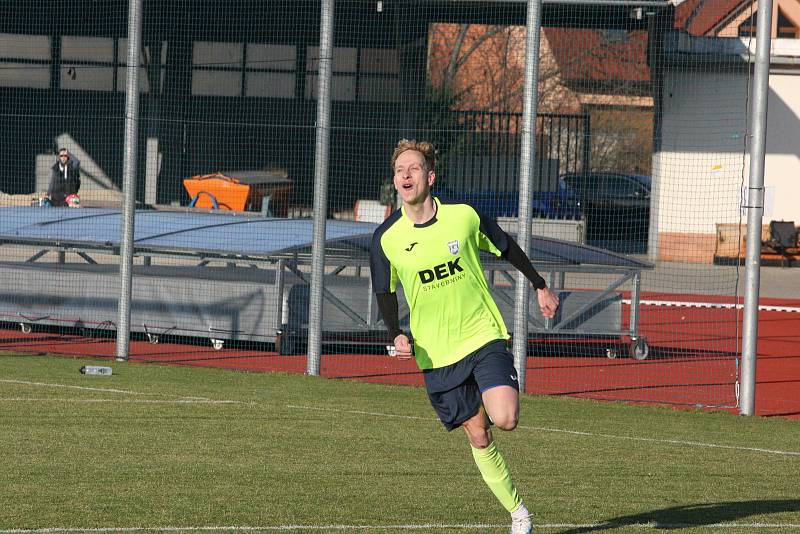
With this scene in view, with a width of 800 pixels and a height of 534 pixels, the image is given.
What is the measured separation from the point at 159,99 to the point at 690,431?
75.7 ft

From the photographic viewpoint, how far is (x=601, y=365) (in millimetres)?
15539

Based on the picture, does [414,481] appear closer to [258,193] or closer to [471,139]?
[471,139]

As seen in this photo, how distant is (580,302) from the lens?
1639cm

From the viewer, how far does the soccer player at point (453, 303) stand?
6.27 m

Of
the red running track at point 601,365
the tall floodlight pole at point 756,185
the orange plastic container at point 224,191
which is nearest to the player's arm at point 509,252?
the tall floodlight pole at point 756,185

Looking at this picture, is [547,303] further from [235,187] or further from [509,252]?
[235,187]

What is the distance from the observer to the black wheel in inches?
627

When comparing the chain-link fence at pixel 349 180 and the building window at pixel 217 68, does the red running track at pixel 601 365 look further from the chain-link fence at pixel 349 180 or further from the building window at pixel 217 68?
the building window at pixel 217 68

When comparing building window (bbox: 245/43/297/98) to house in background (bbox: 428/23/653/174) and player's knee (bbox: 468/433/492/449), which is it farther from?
player's knee (bbox: 468/433/492/449)

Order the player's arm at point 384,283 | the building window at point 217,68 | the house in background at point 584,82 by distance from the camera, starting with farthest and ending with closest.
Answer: the building window at point 217,68
the house in background at point 584,82
the player's arm at point 384,283

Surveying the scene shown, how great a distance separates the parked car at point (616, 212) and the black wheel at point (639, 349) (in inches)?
97.1

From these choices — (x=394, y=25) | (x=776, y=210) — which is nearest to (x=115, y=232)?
(x=394, y=25)

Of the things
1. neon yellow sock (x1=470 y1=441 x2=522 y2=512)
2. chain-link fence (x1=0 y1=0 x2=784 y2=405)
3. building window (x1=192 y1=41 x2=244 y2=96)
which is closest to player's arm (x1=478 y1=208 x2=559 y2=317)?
neon yellow sock (x1=470 y1=441 x2=522 y2=512)

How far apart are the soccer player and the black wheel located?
976cm
